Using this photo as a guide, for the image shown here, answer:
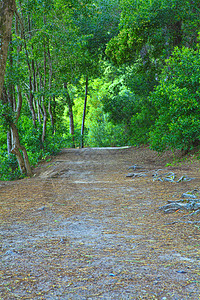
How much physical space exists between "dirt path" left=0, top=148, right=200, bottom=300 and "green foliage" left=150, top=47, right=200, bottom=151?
3.26 meters

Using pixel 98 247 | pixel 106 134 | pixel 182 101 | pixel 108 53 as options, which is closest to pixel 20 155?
pixel 182 101

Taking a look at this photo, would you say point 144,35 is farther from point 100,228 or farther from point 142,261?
point 142,261

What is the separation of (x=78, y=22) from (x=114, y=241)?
49.3ft

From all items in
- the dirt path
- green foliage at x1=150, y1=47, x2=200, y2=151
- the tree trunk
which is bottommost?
the dirt path

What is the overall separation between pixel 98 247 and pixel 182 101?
23.3ft

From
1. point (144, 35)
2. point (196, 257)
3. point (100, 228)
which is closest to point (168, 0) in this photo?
point (144, 35)

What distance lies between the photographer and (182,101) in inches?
369

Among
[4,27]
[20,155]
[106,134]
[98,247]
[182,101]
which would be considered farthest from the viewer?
[106,134]

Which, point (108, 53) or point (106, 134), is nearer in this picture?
point (108, 53)

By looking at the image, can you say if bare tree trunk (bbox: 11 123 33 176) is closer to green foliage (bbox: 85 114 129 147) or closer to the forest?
the forest

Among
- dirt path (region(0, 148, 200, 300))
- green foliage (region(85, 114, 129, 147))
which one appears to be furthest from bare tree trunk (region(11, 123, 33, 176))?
green foliage (region(85, 114, 129, 147))

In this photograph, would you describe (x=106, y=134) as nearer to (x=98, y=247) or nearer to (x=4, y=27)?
(x=4, y=27)

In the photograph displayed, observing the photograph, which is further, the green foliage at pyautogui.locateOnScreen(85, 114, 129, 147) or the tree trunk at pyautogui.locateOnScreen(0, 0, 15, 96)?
the green foliage at pyautogui.locateOnScreen(85, 114, 129, 147)

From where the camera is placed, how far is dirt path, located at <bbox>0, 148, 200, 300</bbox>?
234cm
